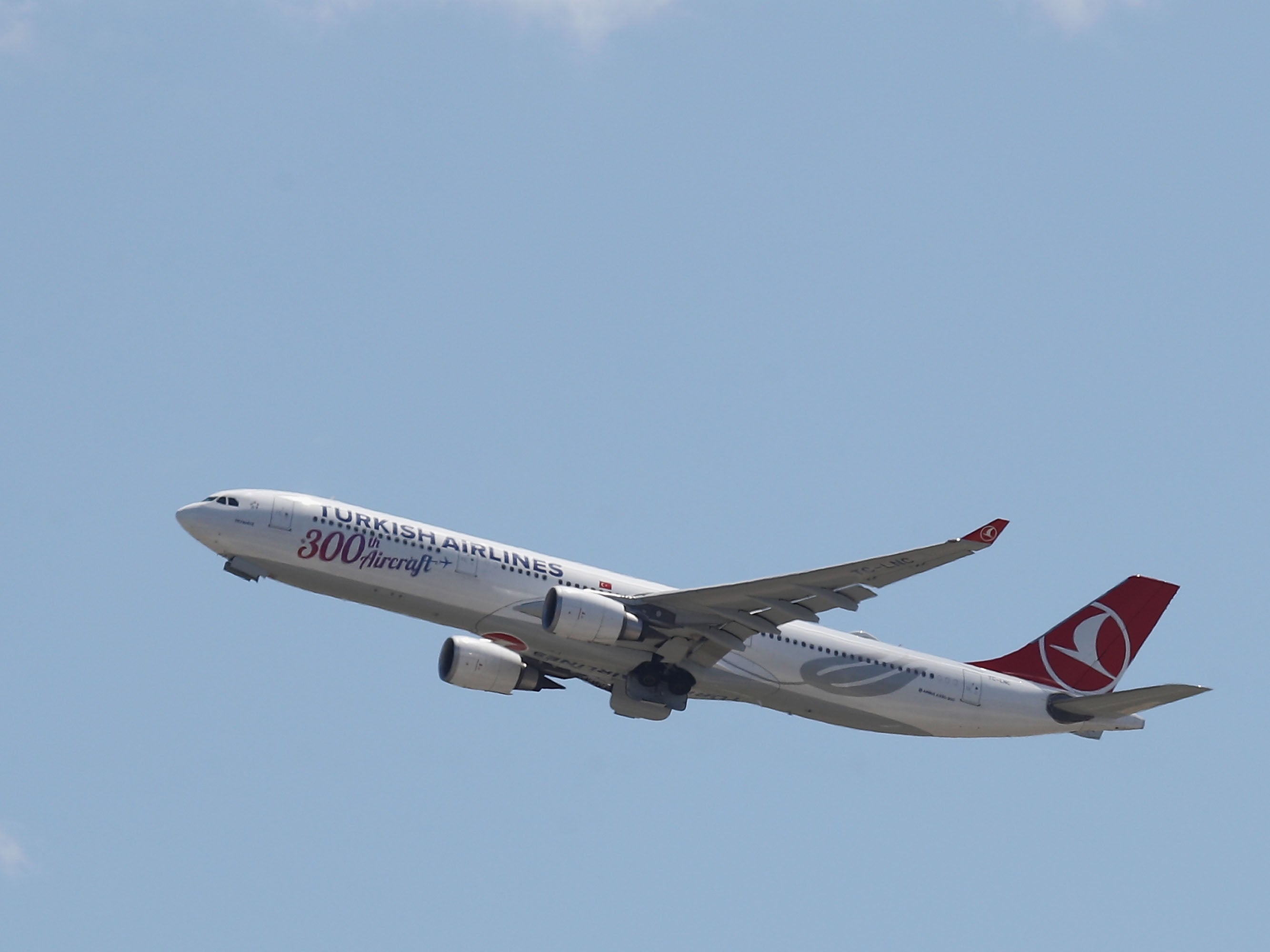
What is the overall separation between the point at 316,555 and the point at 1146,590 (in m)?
24.8

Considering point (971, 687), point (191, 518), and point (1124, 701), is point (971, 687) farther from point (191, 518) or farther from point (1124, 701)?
point (191, 518)

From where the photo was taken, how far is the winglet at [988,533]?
3500 cm

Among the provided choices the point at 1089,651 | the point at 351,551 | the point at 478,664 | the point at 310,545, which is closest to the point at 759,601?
the point at 478,664

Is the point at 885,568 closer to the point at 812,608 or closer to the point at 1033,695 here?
the point at 812,608

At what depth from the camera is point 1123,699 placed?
4397cm

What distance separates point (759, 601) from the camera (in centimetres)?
4012

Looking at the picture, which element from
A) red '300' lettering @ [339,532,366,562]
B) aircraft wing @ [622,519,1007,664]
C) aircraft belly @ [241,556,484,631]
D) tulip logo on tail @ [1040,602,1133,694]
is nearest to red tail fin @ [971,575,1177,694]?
tulip logo on tail @ [1040,602,1133,694]

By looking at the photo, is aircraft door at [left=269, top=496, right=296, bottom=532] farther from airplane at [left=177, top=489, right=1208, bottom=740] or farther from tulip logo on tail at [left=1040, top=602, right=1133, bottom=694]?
tulip logo on tail at [left=1040, top=602, right=1133, bottom=694]

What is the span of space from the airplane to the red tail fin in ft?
2.36

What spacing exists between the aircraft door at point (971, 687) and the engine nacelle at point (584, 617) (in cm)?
1045

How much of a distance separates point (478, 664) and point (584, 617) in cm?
423

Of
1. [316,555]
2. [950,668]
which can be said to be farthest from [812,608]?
[316,555]

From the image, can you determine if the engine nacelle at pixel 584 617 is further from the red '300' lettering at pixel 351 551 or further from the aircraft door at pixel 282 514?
the aircraft door at pixel 282 514

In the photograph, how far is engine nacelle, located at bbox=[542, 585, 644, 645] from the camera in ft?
130
